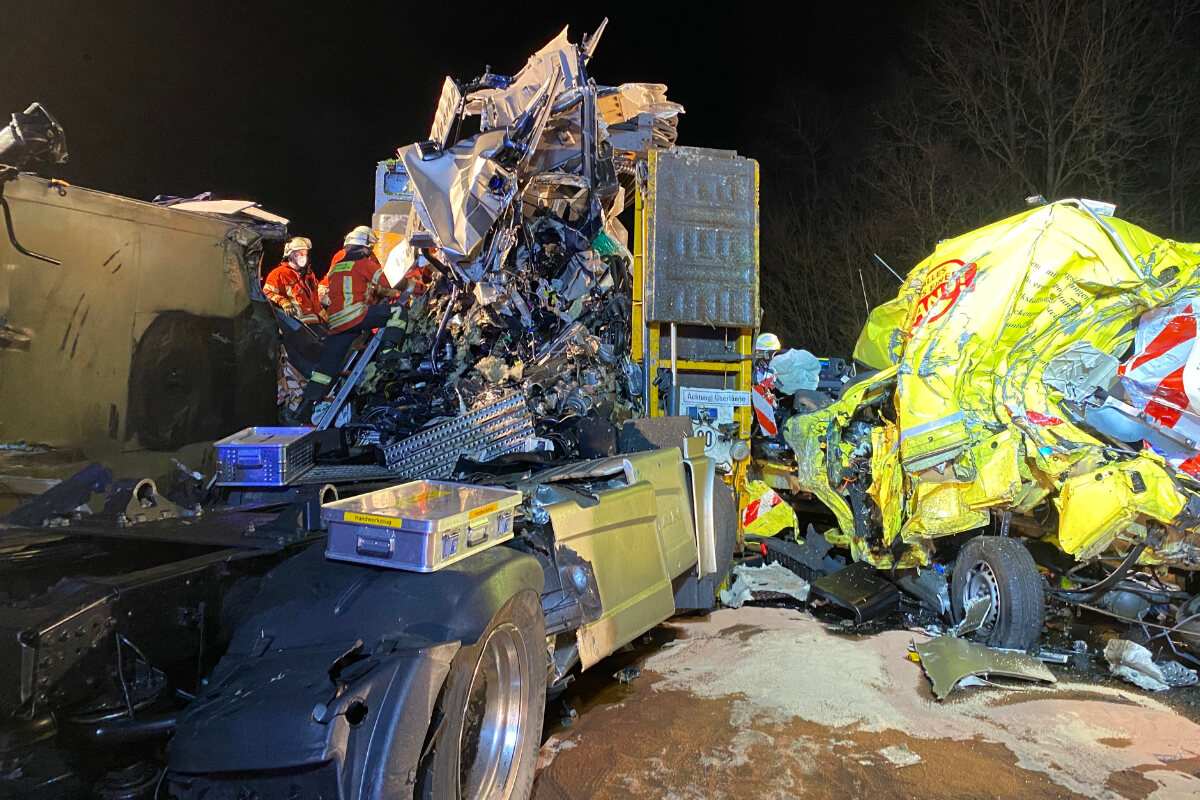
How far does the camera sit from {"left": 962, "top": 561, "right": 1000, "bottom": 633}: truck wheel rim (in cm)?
490

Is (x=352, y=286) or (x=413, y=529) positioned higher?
(x=352, y=286)

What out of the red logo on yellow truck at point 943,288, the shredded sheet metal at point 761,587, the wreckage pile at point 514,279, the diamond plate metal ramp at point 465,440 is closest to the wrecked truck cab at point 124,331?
the diamond plate metal ramp at point 465,440

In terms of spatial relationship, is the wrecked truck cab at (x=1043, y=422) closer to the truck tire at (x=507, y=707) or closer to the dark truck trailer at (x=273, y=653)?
the dark truck trailer at (x=273, y=653)

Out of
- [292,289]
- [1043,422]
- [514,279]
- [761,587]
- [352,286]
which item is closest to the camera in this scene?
[1043,422]

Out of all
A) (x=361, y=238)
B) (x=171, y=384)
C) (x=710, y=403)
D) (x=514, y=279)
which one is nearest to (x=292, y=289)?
(x=361, y=238)

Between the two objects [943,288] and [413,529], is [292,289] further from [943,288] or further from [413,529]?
[413,529]

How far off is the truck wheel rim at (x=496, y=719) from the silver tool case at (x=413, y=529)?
36 centimetres

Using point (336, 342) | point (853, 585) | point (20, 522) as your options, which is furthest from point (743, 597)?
point (20, 522)

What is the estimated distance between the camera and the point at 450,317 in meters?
7.32

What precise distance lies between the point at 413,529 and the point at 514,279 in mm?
5063

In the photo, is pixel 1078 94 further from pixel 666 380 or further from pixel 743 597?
pixel 743 597

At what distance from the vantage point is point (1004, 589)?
4.80 m

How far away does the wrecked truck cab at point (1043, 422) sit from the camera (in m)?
4.38

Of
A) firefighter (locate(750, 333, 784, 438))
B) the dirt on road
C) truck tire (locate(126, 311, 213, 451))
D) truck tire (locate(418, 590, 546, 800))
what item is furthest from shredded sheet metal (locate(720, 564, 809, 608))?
truck tire (locate(126, 311, 213, 451))
